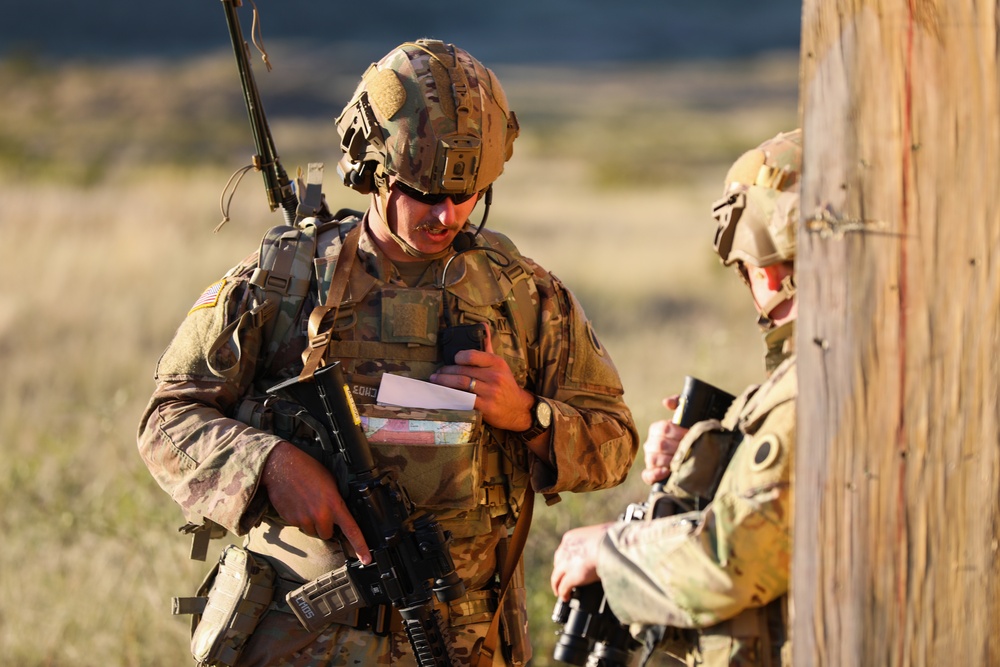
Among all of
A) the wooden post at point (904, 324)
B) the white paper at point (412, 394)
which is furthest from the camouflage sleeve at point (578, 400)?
the wooden post at point (904, 324)

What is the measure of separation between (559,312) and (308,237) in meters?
0.78

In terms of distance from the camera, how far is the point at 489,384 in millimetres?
3441

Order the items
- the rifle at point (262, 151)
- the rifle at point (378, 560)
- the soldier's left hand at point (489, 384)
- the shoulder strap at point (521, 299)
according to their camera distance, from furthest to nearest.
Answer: the rifle at point (262, 151)
the shoulder strap at point (521, 299)
the soldier's left hand at point (489, 384)
the rifle at point (378, 560)

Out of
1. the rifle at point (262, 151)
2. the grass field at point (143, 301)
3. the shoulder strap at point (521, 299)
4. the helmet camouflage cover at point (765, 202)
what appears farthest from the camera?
the grass field at point (143, 301)

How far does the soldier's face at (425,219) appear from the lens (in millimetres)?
3561

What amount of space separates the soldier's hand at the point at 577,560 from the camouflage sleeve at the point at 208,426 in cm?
87

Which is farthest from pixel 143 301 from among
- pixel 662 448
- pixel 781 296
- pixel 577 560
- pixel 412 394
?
pixel 781 296

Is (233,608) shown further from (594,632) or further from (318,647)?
(594,632)

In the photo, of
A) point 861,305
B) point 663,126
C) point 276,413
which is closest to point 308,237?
point 276,413

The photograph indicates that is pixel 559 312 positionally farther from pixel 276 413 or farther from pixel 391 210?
pixel 276 413

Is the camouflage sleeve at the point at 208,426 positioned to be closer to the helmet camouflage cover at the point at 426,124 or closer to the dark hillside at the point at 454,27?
the helmet camouflage cover at the point at 426,124

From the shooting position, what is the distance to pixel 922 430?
2.22 meters

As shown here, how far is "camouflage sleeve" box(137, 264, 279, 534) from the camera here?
330 cm

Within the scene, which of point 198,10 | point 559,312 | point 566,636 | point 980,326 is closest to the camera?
point 980,326
